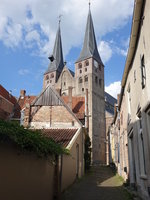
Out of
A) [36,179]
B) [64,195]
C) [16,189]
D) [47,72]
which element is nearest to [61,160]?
[64,195]

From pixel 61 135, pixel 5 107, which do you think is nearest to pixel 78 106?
pixel 5 107

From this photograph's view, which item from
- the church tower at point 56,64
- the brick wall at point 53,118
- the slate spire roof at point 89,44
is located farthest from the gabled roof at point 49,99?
the church tower at point 56,64

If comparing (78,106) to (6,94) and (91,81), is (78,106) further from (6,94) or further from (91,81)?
(91,81)

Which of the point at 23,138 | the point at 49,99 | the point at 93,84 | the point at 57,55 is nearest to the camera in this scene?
the point at 23,138

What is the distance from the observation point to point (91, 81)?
50.4 metres

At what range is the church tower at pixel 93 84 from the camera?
46031mm

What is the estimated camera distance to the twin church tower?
46.5 m

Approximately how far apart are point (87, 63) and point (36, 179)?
48.7m

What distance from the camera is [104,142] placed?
49.0 meters

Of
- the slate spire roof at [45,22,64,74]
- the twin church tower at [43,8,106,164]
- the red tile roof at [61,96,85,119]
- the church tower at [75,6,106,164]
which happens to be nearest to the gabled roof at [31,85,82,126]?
the red tile roof at [61,96,85,119]

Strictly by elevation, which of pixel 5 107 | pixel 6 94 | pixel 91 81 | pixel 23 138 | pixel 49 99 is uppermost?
pixel 91 81

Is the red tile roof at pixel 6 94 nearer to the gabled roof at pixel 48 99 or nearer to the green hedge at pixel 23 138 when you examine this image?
the gabled roof at pixel 48 99

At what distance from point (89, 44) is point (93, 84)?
38.9ft

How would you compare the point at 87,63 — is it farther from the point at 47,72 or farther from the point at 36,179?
the point at 36,179
